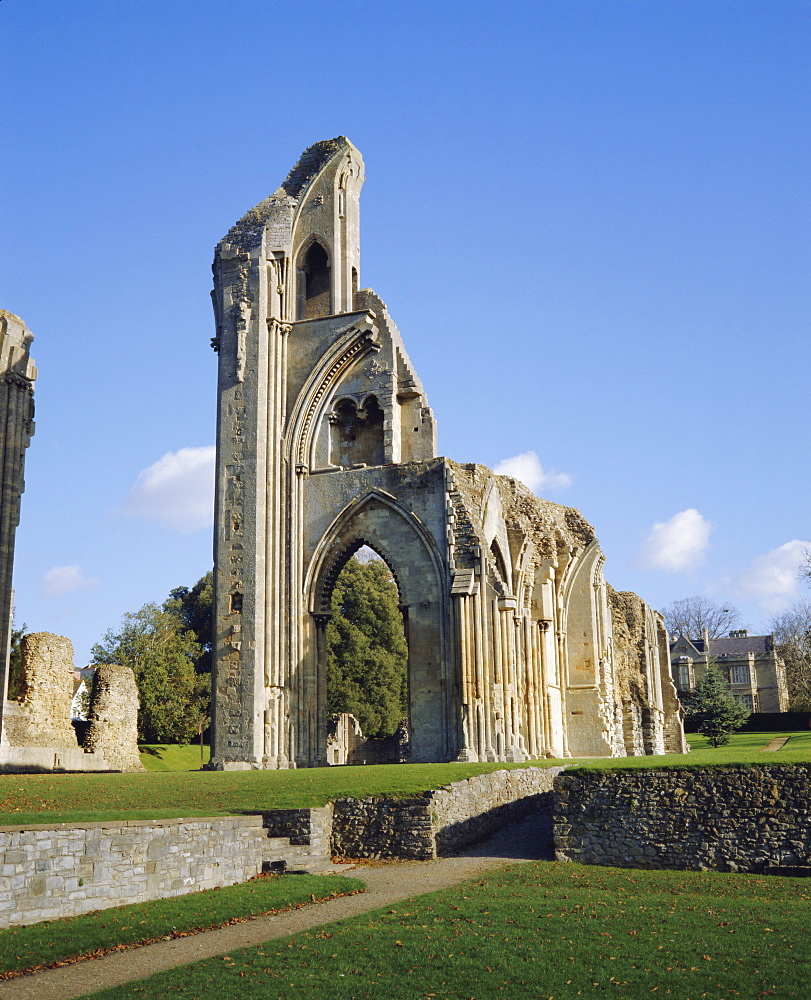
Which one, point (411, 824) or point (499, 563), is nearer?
point (411, 824)

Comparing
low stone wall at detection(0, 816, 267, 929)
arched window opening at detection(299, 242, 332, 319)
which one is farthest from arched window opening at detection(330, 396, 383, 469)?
low stone wall at detection(0, 816, 267, 929)

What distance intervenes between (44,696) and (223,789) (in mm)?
11050

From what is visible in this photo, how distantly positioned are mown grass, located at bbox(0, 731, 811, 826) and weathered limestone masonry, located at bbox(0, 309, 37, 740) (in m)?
8.07

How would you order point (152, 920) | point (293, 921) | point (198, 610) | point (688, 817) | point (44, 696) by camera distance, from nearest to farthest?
point (152, 920), point (293, 921), point (688, 817), point (44, 696), point (198, 610)

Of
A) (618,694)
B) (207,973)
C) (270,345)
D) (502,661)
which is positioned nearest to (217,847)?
(207,973)

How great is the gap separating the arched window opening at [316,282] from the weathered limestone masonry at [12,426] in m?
8.34

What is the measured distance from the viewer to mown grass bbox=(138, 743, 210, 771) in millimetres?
36156

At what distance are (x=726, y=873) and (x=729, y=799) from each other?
0.88 m

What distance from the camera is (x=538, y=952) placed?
28.3 feet

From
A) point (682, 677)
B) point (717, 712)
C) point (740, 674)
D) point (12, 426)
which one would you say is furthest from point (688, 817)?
point (740, 674)

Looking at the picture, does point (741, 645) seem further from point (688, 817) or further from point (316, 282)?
point (688, 817)

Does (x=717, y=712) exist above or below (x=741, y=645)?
below

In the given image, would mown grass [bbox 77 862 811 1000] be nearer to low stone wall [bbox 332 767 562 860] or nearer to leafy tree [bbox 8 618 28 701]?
low stone wall [bbox 332 767 562 860]

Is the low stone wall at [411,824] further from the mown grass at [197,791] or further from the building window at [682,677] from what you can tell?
the building window at [682,677]
